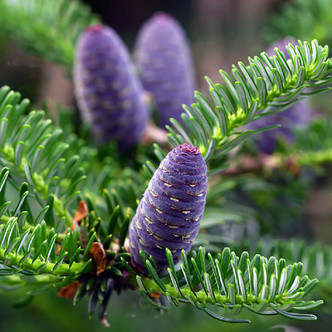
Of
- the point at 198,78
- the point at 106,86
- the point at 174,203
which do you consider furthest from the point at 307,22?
the point at 198,78

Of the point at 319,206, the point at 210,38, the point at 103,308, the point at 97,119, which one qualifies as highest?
the point at 210,38

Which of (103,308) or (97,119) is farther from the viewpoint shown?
(97,119)

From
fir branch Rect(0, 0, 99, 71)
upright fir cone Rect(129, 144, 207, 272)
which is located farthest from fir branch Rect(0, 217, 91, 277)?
fir branch Rect(0, 0, 99, 71)

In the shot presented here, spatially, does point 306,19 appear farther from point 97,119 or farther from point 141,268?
point 141,268

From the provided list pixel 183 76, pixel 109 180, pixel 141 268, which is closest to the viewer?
pixel 141 268

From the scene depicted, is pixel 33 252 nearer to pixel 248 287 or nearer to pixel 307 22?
pixel 248 287

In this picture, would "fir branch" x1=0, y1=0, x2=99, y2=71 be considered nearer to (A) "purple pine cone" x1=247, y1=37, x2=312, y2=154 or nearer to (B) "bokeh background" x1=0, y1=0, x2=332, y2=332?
(B) "bokeh background" x1=0, y1=0, x2=332, y2=332

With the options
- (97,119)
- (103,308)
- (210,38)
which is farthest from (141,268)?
(210,38)

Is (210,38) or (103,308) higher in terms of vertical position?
(210,38)
